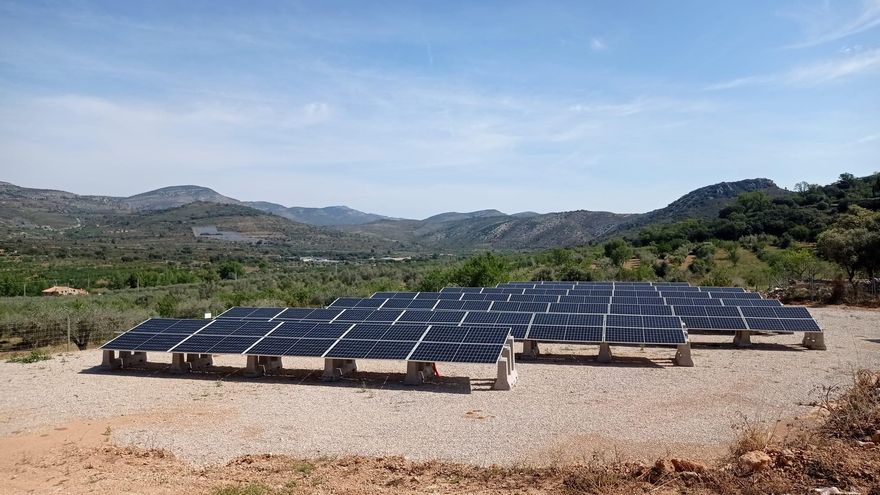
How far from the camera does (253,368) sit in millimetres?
17594

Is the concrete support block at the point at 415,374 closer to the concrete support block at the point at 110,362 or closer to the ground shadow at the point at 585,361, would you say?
the ground shadow at the point at 585,361

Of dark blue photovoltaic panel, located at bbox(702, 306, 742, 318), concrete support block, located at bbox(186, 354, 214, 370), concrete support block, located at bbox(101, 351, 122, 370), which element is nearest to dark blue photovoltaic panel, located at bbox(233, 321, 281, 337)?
concrete support block, located at bbox(186, 354, 214, 370)

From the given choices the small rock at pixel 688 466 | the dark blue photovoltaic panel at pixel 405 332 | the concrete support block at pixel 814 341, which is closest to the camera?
the small rock at pixel 688 466

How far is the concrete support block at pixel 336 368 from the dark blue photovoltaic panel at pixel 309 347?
439 millimetres

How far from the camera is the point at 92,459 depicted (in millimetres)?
10625

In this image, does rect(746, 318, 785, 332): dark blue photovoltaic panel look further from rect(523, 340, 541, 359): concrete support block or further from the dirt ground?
rect(523, 340, 541, 359): concrete support block

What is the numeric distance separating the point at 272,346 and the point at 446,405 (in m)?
5.85

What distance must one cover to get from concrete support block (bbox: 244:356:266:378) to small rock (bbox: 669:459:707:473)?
12.3 meters

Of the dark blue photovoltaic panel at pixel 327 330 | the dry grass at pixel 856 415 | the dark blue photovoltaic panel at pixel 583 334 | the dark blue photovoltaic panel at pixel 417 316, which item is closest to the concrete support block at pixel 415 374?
the dark blue photovoltaic panel at pixel 327 330

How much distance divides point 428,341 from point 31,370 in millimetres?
12432

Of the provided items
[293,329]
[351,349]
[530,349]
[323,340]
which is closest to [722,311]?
[530,349]

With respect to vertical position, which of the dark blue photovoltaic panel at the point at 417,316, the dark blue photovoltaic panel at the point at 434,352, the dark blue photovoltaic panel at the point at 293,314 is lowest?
the dark blue photovoltaic panel at the point at 434,352

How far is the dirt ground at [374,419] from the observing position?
984 cm

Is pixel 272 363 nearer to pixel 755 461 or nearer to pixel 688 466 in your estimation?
pixel 688 466
